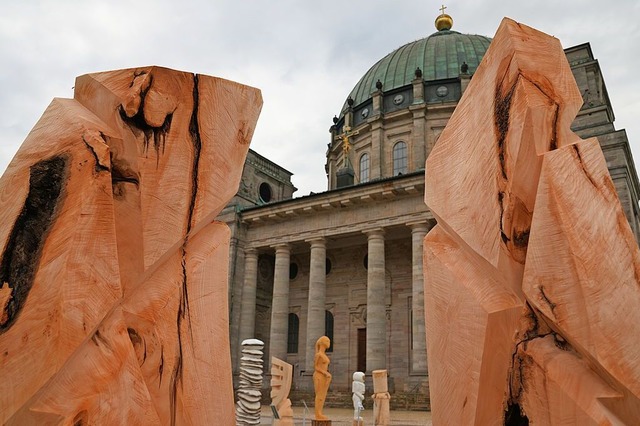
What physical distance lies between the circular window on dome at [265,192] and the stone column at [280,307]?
28.3 ft

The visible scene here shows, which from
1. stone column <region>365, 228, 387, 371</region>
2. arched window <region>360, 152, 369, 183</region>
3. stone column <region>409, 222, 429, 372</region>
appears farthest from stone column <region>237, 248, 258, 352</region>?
arched window <region>360, 152, 369, 183</region>

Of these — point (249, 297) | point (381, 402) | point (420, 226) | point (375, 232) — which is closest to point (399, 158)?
point (375, 232)

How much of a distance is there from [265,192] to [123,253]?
35144 mm

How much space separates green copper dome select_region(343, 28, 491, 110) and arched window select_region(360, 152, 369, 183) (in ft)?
14.8

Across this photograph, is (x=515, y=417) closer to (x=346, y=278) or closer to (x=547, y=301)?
(x=547, y=301)

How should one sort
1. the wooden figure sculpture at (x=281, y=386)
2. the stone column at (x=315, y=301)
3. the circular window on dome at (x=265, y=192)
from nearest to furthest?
the wooden figure sculpture at (x=281, y=386) < the stone column at (x=315, y=301) < the circular window on dome at (x=265, y=192)

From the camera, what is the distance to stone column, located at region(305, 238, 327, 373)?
26438 millimetres

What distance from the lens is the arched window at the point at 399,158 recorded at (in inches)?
1387

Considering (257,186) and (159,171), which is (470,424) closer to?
(159,171)

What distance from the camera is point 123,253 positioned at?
2293 millimetres

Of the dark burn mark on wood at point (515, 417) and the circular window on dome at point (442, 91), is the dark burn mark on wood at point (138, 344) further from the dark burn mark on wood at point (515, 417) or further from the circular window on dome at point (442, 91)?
the circular window on dome at point (442, 91)

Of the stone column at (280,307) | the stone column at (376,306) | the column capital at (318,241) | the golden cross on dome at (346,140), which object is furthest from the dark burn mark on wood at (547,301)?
the golden cross on dome at (346,140)

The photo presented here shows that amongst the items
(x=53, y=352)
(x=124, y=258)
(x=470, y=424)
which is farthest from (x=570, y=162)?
(x=53, y=352)

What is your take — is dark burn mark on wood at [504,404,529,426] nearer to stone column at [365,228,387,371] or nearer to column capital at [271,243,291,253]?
stone column at [365,228,387,371]
